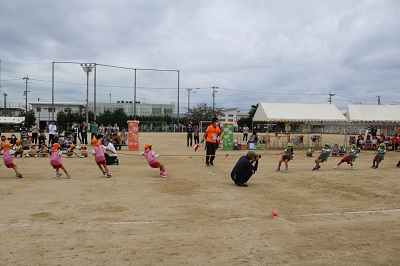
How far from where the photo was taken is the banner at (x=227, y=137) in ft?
75.5

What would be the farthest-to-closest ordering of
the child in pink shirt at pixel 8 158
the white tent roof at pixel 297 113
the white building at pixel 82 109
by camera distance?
the white building at pixel 82 109 < the white tent roof at pixel 297 113 < the child in pink shirt at pixel 8 158

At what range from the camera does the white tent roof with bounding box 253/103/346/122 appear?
26295 millimetres

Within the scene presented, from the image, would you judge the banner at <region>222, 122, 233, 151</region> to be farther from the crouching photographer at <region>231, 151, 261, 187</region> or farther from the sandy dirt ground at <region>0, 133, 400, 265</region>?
the crouching photographer at <region>231, 151, 261, 187</region>

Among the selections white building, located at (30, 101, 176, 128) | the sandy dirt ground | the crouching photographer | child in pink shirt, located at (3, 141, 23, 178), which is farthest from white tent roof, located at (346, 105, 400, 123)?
white building, located at (30, 101, 176, 128)

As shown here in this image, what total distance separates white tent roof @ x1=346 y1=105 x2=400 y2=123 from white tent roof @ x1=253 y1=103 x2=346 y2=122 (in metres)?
0.78

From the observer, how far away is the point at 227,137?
23.0 metres

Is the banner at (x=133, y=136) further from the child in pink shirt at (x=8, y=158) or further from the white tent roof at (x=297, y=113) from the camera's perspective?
the child in pink shirt at (x=8, y=158)

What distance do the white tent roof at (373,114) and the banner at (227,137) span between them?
10.2 metres

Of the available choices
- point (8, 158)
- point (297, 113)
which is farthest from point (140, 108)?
point (8, 158)

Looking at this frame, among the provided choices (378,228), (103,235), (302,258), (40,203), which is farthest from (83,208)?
(378,228)

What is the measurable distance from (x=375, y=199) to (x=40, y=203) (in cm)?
775

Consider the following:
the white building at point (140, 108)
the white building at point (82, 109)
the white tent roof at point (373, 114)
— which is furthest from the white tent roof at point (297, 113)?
the white building at point (140, 108)

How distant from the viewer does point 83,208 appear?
718 cm

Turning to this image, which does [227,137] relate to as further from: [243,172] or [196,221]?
[196,221]
